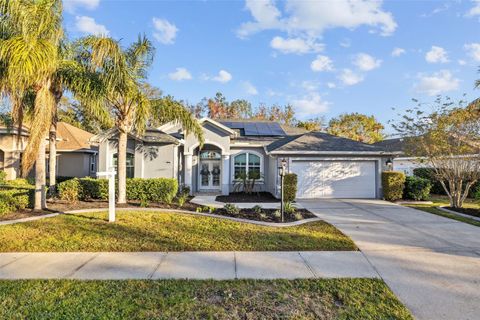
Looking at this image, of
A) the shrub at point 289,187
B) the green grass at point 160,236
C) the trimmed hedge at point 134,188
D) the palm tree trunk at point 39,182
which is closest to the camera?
the green grass at point 160,236

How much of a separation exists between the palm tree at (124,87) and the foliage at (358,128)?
86.5ft

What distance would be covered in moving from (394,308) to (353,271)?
46.6 inches

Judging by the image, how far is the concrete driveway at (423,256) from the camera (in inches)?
145

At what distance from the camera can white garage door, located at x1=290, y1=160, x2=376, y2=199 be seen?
569 inches

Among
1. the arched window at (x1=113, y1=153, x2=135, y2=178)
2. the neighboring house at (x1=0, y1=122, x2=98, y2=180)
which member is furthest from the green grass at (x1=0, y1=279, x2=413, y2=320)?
the neighboring house at (x1=0, y1=122, x2=98, y2=180)

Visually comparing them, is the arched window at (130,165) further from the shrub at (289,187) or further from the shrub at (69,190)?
the shrub at (289,187)

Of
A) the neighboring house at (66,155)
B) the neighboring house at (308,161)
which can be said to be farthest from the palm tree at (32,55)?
the neighboring house at (66,155)

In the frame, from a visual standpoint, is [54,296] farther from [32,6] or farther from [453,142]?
[453,142]

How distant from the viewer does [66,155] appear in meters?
19.8

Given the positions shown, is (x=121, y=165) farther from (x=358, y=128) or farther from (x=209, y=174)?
(x=358, y=128)

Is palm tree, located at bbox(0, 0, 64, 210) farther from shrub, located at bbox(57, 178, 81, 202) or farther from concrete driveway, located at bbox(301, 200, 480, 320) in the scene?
concrete driveway, located at bbox(301, 200, 480, 320)

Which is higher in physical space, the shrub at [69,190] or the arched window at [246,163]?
the arched window at [246,163]

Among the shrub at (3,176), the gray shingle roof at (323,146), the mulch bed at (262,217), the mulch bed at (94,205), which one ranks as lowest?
the mulch bed at (262,217)

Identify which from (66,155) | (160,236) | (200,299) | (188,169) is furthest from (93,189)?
(66,155)
